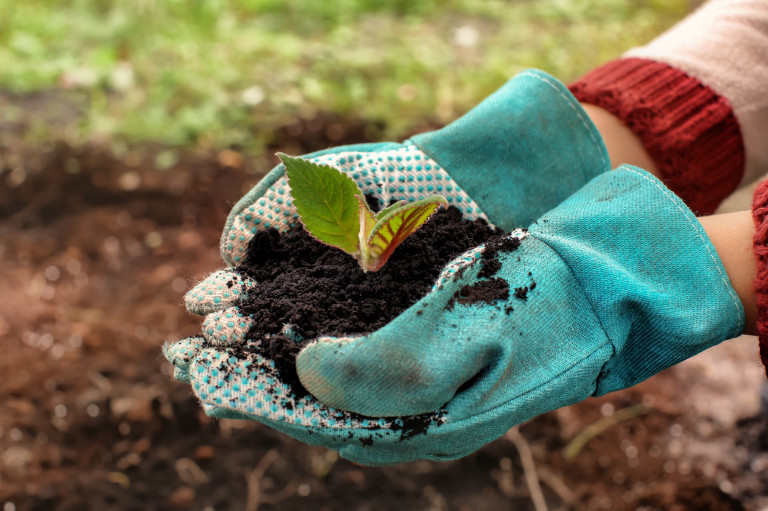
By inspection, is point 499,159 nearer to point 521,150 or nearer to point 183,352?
point 521,150

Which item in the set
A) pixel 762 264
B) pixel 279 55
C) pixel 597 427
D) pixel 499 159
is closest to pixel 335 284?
pixel 499 159

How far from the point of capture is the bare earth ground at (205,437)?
1.99m

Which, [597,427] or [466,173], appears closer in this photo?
[466,173]

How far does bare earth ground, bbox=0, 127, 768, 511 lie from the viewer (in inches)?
78.4

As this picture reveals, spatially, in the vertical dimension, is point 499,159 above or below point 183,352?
above

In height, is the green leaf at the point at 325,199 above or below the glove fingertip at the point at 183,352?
above

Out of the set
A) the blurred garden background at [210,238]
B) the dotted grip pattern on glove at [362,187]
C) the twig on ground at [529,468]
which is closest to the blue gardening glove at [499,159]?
the dotted grip pattern on glove at [362,187]

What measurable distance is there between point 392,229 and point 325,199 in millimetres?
147

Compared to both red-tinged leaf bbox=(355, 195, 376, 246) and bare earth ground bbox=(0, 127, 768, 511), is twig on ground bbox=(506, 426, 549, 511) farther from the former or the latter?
red-tinged leaf bbox=(355, 195, 376, 246)

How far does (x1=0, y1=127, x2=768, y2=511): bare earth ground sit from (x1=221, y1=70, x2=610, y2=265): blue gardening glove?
58cm

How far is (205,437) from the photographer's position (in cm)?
209

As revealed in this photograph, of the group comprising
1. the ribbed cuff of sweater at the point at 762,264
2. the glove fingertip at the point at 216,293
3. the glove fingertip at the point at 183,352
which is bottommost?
the glove fingertip at the point at 183,352

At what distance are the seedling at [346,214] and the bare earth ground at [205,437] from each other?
2.14 feet

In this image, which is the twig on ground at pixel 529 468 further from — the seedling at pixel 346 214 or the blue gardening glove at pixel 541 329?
the seedling at pixel 346 214
